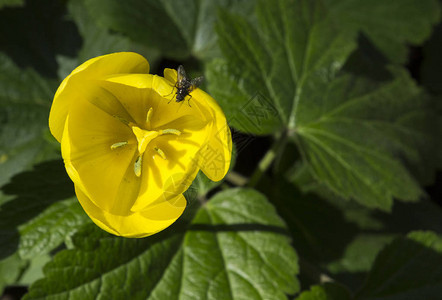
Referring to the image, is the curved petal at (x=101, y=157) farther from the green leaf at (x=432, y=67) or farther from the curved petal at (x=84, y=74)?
the green leaf at (x=432, y=67)

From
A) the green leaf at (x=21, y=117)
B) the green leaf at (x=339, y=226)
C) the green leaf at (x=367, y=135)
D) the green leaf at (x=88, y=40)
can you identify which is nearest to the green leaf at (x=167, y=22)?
the green leaf at (x=88, y=40)

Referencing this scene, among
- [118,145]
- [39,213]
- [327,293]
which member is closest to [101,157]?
[118,145]

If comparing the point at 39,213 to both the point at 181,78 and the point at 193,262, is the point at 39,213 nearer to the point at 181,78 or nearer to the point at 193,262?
the point at 193,262

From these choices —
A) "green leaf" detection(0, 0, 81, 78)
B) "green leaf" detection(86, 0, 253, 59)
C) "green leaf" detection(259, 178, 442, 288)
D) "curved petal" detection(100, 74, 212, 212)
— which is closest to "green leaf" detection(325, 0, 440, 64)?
"green leaf" detection(86, 0, 253, 59)

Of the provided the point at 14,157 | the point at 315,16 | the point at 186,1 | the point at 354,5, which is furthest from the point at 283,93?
the point at 14,157

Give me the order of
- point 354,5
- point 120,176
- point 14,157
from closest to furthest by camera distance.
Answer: point 120,176 → point 14,157 → point 354,5

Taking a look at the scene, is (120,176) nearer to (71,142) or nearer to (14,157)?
(71,142)
